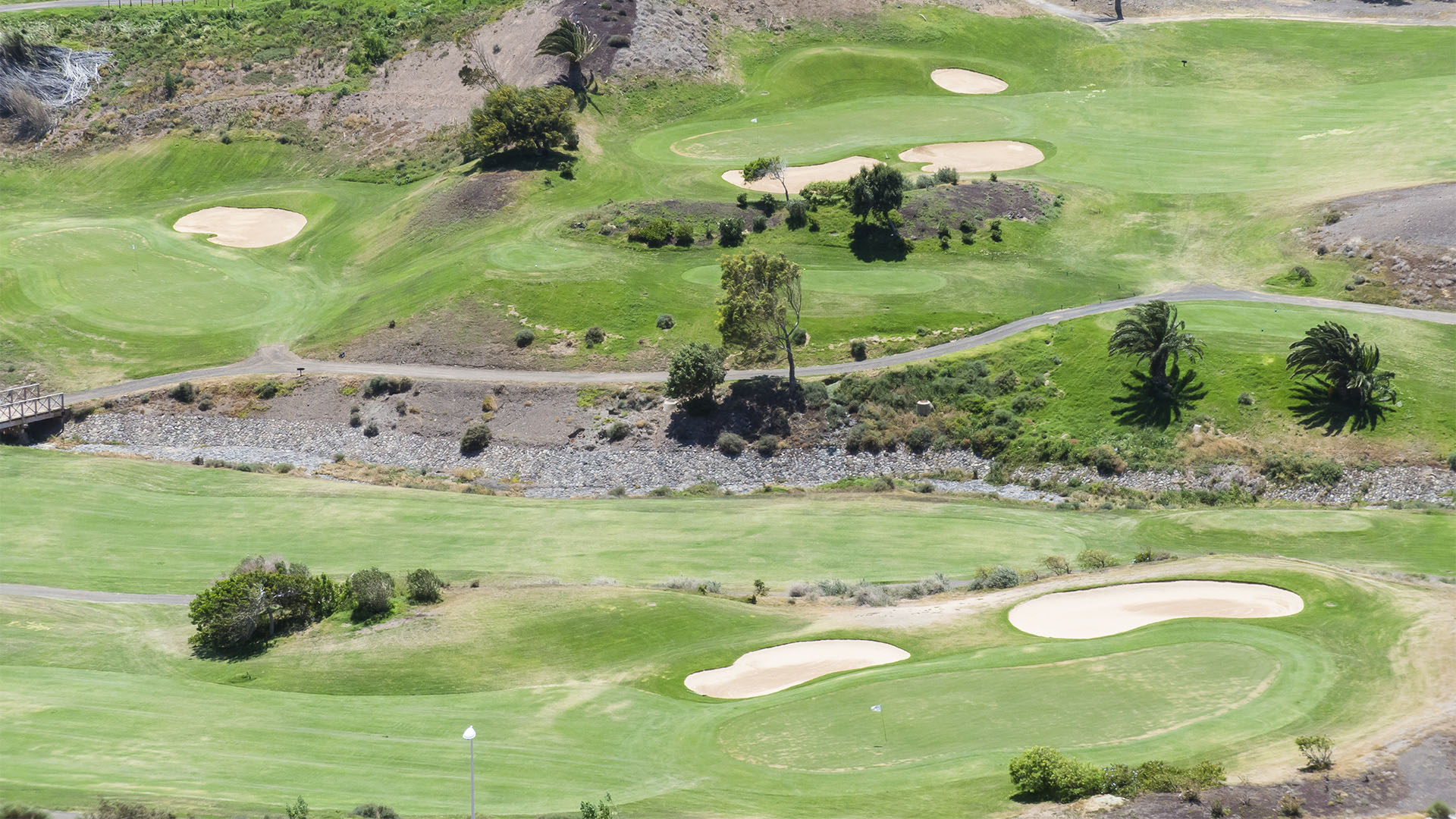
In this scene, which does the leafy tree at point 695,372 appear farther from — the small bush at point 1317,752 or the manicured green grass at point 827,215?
the small bush at point 1317,752

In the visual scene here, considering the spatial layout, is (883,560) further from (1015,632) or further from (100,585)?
(100,585)

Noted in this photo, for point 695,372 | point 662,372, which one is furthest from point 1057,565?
point 662,372

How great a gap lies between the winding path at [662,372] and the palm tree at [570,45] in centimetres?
4495

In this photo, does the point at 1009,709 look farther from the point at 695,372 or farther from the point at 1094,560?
the point at 695,372

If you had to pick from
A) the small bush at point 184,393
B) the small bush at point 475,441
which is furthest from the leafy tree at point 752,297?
the small bush at point 184,393

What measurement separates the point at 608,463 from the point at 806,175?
42.3 meters

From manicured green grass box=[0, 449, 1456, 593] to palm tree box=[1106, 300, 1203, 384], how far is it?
1471cm

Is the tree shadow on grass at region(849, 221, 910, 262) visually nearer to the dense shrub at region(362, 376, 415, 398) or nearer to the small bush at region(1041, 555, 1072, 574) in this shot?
the dense shrub at region(362, 376, 415, 398)

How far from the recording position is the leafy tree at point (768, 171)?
4326 inches

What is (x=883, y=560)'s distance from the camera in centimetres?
6731

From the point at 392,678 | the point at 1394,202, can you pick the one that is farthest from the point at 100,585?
the point at 1394,202

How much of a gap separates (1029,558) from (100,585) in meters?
47.7

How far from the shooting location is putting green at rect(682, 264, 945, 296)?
99.6 m

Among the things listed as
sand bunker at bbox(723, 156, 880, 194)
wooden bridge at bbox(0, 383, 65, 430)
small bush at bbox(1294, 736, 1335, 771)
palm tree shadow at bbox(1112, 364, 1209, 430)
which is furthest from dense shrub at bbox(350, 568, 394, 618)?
sand bunker at bbox(723, 156, 880, 194)
